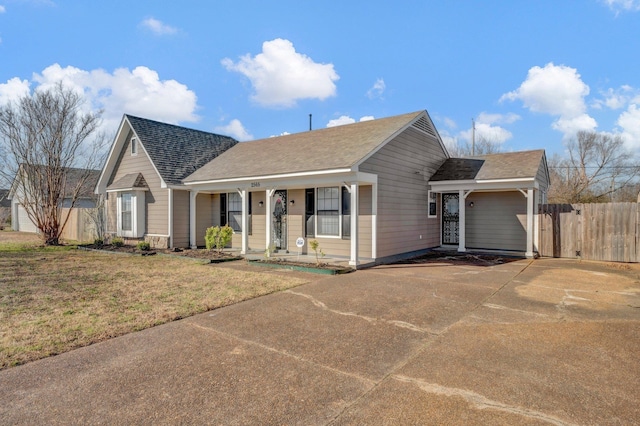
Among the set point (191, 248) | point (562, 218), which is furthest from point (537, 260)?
point (191, 248)

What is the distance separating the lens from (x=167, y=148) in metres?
15.5

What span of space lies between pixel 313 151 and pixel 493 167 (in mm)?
6803

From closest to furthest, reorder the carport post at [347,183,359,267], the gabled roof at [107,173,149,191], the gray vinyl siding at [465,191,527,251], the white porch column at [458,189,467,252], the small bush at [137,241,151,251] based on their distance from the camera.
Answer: the carport post at [347,183,359,267]
the gray vinyl siding at [465,191,527,251]
the white porch column at [458,189,467,252]
the small bush at [137,241,151,251]
the gabled roof at [107,173,149,191]

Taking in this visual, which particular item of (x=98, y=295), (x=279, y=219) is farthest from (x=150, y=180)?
(x=98, y=295)

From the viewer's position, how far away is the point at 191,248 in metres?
14.3

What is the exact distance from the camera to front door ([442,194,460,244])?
14547 millimetres

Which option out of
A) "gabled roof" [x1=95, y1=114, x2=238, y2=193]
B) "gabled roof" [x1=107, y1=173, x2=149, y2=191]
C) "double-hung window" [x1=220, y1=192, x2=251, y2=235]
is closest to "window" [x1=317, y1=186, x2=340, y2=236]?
"double-hung window" [x1=220, y1=192, x2=251, y2=235]

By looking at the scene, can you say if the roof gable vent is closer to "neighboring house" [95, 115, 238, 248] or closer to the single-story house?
the single-story house

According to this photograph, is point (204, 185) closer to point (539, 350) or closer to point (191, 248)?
Result: point (191, 248)

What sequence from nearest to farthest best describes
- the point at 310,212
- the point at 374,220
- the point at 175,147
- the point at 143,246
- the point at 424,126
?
the point at 374,220, the point at 310,212, the point at 143,246, the point at 424,126, the point at 175,147

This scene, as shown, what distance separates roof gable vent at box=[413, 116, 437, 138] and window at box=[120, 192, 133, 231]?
40.2ft

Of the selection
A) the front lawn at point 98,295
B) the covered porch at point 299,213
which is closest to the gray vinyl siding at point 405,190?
the covered porch at point 299,213

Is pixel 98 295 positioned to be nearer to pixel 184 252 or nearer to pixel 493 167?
pixel 184 252

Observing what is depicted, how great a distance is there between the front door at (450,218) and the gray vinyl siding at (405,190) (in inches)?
14.0
